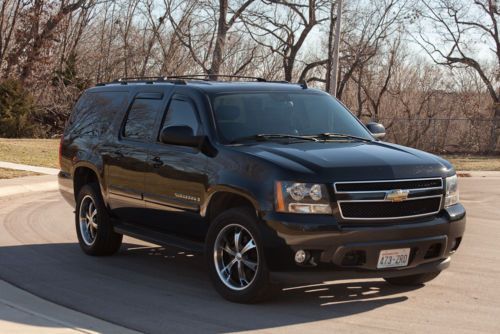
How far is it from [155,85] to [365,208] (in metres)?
3.07

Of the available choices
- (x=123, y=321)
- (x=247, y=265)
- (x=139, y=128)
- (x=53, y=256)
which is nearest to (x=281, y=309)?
(x=247, y=265)

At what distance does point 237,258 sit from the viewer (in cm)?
647

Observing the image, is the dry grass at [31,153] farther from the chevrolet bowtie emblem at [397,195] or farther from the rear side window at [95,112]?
the chevrolet bowtie emblem at [397,195]

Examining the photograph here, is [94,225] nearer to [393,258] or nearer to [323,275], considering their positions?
[323,275]

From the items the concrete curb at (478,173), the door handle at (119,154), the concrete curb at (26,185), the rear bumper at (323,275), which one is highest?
the door handle at (119,154)

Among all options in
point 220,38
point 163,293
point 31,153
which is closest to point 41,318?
point 163,293

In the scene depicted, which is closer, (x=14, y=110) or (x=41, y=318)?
(x=41, y=318)

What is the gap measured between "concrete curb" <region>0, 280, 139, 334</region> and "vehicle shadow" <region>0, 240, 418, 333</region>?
0.15 meters

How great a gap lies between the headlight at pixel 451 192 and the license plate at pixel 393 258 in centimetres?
69

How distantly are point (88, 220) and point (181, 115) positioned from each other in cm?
223

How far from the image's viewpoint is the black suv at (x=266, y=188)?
238 inches

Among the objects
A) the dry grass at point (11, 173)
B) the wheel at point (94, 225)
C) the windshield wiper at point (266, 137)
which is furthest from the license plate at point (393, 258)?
the dry grass at point (11, 173)

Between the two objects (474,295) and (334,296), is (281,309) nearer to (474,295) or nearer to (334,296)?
(334,296)

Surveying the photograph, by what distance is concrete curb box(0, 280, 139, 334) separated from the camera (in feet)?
18.6
